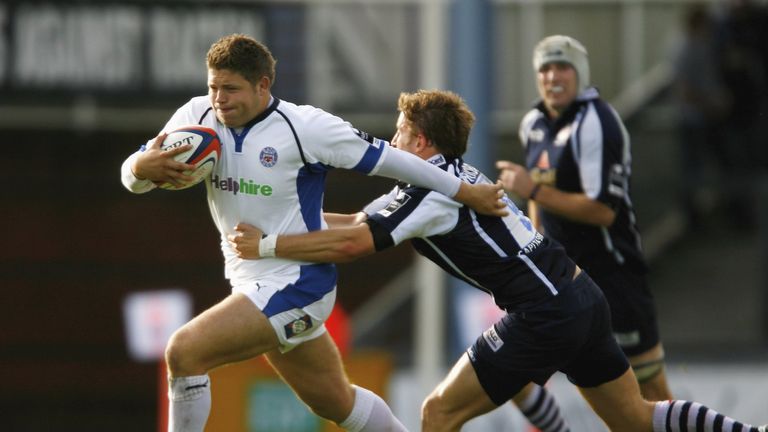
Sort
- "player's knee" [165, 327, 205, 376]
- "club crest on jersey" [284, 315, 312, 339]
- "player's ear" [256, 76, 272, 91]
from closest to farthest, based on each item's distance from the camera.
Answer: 1. "player's knee" [165, 327, 205, 376]
2. "player's ear" [256, 76, 272, 91]
3. "club crest on jersey" [284, 315, 312, 339]

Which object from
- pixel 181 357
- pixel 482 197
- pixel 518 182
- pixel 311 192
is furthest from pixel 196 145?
pixel 518 182

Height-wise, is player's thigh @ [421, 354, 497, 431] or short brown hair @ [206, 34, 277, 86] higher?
short brown hair @ [206, 34, 277, 86]

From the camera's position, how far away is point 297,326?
6504 mm

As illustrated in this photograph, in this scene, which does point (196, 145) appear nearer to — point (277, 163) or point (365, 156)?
point (277, 163)

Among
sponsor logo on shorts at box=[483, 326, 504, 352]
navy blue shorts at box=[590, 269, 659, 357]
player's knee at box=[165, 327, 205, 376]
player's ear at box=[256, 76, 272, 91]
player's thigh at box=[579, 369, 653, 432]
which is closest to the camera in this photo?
player's knee at box=[165, 327, 205, 376]

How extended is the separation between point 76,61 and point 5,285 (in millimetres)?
2158

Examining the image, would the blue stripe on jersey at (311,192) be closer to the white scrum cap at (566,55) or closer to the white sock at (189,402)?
the white sock at (189,402)

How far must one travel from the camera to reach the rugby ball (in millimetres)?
6246

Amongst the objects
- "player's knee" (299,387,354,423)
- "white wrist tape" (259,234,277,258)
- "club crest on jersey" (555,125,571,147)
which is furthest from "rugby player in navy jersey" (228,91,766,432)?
"club crest on jersey" (555,125,571,147)

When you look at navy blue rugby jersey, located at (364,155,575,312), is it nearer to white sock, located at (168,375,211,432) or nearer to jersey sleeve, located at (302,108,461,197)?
jersey sleeve, located at (302,108,461,197)

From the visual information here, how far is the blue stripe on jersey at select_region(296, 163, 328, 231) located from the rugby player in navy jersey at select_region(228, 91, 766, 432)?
0.07 metres

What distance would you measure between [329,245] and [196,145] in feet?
2.29

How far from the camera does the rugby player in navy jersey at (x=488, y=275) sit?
21.2 ft

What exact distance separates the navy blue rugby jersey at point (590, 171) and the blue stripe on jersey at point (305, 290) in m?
1.42
